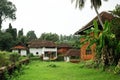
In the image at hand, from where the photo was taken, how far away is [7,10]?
79250 millimetres

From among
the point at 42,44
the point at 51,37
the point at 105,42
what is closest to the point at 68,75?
the point at 105,42

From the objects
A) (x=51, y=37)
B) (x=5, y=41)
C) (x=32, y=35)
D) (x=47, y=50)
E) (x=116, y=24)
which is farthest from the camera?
(x=32, y=35)

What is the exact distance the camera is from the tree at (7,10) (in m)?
77.7

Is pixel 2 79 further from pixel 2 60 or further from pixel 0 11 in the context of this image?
pixel 0 11

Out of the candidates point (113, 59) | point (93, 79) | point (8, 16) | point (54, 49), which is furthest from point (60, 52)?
point (93, 79)

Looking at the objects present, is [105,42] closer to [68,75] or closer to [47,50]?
[68,75]

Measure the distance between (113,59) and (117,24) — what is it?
3354 millimetres

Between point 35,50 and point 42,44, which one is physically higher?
point 42,44

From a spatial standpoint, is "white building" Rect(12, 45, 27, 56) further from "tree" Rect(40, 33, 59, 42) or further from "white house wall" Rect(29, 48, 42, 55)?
Answer: "tree" Rect(40, 33, 59, 42)

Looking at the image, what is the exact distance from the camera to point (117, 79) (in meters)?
18.3

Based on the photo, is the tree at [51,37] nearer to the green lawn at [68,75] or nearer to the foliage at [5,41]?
the foliage at [5,41]

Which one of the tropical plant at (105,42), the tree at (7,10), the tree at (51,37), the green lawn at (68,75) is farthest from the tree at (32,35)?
the tropical plant at (105,42)

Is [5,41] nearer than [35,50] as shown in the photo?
Yes

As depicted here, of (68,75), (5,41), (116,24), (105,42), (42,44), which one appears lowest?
(68,75)
